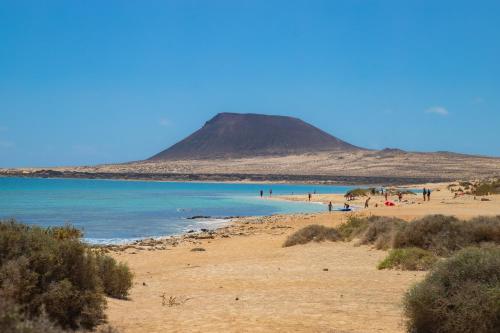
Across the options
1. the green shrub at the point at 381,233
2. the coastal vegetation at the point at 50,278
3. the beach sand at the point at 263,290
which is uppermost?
the coastal vegetation at the point at 50,278

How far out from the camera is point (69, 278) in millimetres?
7977

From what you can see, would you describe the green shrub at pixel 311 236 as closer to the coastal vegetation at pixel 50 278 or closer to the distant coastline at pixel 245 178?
the coastal vegetation at pixel 50 278

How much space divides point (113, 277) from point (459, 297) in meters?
→ 6.07

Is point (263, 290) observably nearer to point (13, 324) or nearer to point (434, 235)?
point (434, 235)

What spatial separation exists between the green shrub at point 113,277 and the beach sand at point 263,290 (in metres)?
0.34

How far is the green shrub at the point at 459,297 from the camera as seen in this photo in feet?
23.2

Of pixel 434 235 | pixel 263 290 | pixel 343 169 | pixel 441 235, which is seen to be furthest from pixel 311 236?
pixel 343 169

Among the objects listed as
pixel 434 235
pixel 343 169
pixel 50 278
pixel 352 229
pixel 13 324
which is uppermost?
pixel 343 169

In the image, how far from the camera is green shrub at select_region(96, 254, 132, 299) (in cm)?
1035

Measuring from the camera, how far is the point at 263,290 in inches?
466

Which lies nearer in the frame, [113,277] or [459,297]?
[459,297]

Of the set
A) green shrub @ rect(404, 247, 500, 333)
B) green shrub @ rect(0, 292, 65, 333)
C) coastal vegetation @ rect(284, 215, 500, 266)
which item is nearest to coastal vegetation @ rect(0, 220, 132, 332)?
green shrub @ rect(0, 292, 65, 333)

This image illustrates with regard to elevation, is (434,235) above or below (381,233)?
above

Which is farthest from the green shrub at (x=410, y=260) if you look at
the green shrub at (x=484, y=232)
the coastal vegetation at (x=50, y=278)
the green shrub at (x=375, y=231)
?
the coastal vegetation at (x=50, y=278)
